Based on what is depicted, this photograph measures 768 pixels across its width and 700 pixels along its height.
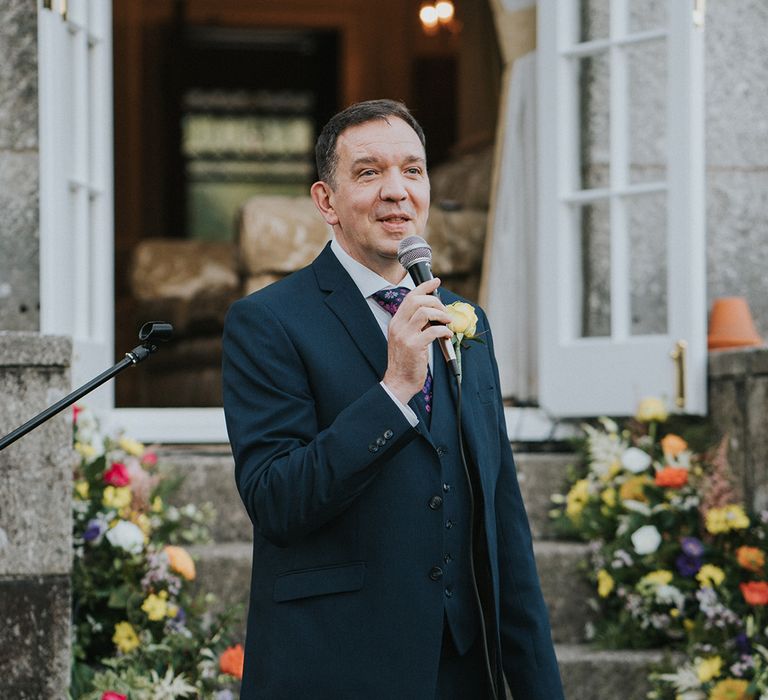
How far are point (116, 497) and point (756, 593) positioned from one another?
66.6 inches

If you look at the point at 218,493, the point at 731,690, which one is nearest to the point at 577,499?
the point at 731,690

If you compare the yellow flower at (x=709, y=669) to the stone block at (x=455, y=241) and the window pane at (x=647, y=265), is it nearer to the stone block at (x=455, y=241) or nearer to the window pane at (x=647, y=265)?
the window pane at (x=647, y=265)

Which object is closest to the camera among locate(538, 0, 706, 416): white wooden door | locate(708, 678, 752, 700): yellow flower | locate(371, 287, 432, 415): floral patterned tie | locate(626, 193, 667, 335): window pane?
locate(371, 287, 432, 415): floral patterned tie

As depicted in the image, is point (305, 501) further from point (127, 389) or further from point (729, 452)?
point (127, 389)

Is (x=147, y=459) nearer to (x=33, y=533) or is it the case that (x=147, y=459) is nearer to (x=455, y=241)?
(x=33, y=533)

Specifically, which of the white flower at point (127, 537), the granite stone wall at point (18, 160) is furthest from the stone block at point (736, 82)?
the white flower at point (127, 537)

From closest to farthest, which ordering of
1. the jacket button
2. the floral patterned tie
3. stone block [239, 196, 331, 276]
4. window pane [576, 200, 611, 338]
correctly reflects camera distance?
the jacket button
the floral patterned tie
window pane [576, 200, 611, 338]
stone block [239, 196, 331, 276]

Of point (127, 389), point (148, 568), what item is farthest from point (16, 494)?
point (127, 389)

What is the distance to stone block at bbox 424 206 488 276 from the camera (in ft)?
18.0

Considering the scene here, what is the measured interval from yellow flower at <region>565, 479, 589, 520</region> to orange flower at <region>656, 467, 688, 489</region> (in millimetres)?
300

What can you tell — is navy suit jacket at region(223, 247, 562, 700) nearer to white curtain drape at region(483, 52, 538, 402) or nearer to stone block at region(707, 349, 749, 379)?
stone block at region(707, 349, 749, 379)

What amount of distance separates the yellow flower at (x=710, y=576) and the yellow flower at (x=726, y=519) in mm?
106

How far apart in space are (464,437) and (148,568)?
1644 millimetres

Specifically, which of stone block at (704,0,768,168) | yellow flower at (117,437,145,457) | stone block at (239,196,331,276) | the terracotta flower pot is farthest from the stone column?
stone block at (704,0,768,168)
